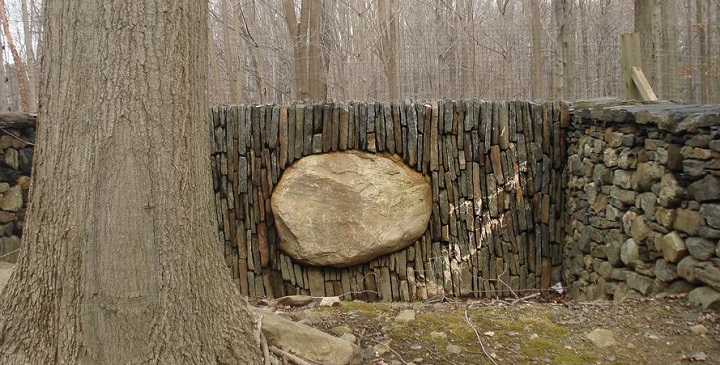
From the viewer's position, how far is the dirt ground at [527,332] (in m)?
3.22

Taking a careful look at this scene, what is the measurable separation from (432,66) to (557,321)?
847 centimetres

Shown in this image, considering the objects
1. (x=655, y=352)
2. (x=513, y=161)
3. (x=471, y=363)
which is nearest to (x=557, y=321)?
(x=655, y=352)

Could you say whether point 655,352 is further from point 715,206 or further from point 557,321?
point 715,206

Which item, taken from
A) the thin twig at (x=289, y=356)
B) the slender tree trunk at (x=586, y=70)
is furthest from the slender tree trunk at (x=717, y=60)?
the thin twig at (x=289, y=356)

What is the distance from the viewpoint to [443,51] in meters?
11.7

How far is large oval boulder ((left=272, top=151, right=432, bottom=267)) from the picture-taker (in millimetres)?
5785

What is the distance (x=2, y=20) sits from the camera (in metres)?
11.5

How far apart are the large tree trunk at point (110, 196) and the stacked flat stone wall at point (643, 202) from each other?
307cm

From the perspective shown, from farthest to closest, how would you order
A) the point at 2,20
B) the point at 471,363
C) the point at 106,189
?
1. the point at 2,20
2. the point at 471,363
3. the point at 106,189

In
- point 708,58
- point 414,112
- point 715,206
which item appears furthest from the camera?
point 708,58

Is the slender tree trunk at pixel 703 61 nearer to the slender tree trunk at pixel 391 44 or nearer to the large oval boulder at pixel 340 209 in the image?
the slender tree trunk at pixel 391 44

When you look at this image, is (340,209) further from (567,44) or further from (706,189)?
(567,44)

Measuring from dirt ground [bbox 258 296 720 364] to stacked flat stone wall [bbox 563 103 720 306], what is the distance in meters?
0.32

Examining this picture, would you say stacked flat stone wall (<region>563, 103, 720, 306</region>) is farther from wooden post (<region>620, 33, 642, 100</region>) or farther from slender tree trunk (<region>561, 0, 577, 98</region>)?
slender tree trunk (<region>561, 0, 577, 98</region>)
